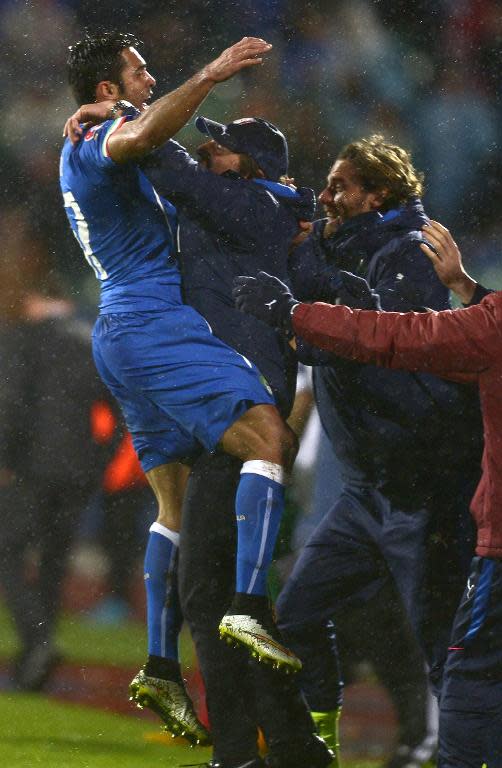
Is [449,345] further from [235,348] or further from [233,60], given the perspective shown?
[233,60]

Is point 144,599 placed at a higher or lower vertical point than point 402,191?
lower

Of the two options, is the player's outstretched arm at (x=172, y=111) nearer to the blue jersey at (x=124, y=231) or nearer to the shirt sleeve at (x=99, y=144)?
the shirt sleeve at (x=99, y=144)

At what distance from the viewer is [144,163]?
238 cm

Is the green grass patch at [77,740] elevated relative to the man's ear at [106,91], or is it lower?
lower

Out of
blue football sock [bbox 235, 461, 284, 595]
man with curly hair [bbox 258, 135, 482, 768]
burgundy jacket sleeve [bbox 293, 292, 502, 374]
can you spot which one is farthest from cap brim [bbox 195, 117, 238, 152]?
blue football sock [bbox 235, 461, 284, 595]

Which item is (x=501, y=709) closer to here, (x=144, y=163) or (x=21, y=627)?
(x=144, y=163)

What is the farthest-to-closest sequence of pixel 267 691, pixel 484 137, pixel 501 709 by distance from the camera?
pixel 484 137 → pixel 267 691 → pixel 501 709

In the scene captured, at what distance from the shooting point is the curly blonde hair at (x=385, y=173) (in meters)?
2.64

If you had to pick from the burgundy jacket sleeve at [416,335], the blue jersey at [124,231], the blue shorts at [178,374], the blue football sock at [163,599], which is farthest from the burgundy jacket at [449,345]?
the blue football sock at [163,599]

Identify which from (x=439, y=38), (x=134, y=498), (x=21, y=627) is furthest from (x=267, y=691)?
(x=439, y=38)

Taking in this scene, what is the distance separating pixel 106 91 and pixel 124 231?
371 mm

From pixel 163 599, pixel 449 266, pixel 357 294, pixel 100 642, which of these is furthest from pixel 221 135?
pixel 100 642

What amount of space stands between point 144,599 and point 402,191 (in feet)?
4.55

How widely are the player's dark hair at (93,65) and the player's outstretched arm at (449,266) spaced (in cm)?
88
